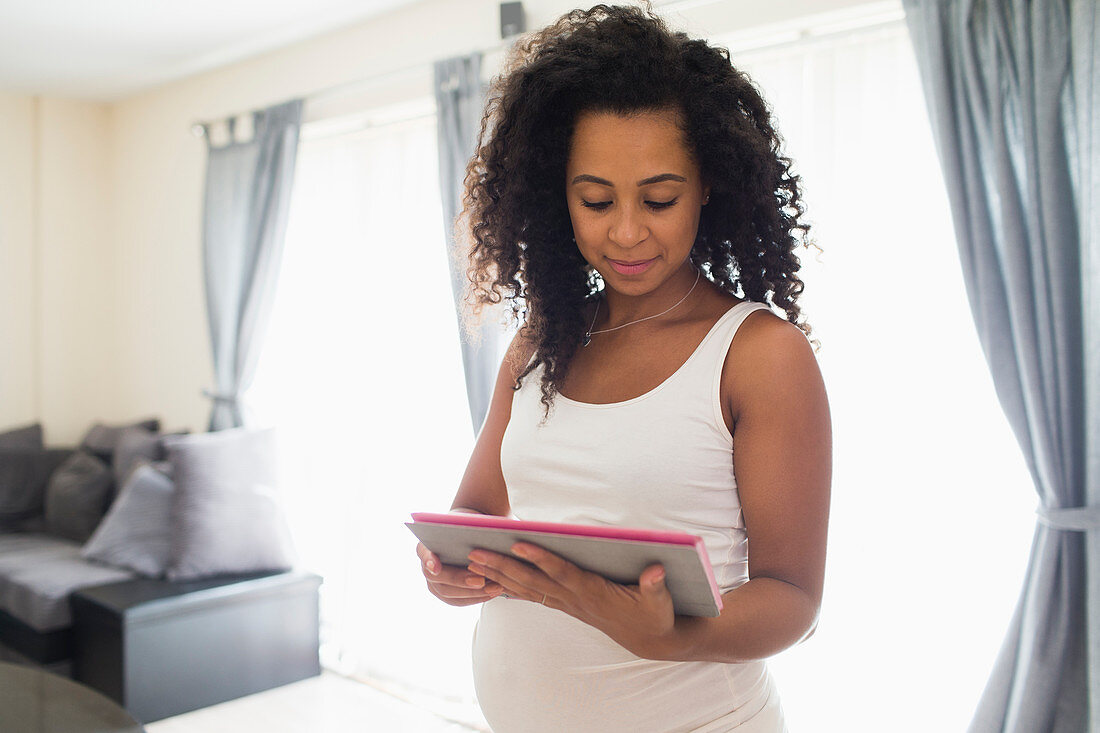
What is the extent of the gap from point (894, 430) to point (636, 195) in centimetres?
164

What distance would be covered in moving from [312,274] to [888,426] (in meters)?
2.72

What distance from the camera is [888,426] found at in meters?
2.47

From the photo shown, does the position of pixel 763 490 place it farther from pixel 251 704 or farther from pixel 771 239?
pixel 251 704

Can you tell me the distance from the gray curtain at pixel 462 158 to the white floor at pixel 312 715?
1164mm

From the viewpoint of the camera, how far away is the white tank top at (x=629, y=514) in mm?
1068

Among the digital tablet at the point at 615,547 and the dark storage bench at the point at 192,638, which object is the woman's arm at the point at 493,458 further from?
the dark storage bench at the point at 192,638

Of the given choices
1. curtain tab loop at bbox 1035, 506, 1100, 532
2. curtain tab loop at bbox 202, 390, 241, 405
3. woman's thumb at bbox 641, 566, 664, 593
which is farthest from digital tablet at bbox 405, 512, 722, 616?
curtain tab loop at bbox 202, 390, 241, 405

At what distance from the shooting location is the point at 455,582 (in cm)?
111

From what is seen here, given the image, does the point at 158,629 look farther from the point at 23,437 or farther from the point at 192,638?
the point at 23,437

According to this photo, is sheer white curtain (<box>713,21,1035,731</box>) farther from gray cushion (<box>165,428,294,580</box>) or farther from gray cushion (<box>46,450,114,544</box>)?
gray cushion (<box>46,450,114,544</box>)

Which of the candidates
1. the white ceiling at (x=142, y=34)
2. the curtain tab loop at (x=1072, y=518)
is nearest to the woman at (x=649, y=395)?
the curtain tab loop at (x=1072, y=518)

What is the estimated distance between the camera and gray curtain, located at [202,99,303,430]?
13.6 ft

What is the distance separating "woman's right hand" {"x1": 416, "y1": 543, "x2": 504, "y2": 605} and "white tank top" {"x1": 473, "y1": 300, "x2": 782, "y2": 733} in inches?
4.8

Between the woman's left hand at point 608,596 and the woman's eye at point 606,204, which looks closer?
the woman's left hand at point 608,596
